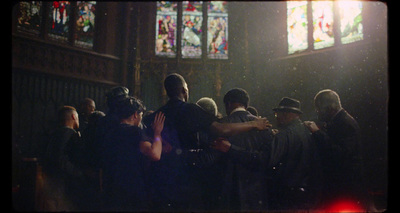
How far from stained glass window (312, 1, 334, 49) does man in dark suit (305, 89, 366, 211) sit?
5.11 metres

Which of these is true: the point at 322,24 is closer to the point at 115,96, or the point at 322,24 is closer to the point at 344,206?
the point at 344,206

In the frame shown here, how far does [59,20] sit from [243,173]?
689 cm

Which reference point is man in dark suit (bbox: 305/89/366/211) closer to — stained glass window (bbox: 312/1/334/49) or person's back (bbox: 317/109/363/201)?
person's back (bbox: 317/109/363/201)

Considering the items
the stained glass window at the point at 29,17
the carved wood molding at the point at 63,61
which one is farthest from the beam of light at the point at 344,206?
the stained glass window at the point at 29,17

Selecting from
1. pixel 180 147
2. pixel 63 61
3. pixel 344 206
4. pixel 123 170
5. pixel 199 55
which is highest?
pixel 199 55

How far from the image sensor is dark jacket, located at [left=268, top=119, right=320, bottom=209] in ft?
10.9

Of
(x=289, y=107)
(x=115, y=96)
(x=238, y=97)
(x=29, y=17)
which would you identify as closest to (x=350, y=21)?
(x=289, y=107)

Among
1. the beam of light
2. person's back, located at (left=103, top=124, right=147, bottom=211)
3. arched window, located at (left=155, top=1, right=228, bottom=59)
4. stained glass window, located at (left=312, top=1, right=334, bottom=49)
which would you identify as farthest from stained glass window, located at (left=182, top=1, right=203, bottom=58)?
person's back, located at (left=103, top=124, right=147, bottom=211)

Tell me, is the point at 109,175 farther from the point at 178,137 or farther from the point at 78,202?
the point at 78,202

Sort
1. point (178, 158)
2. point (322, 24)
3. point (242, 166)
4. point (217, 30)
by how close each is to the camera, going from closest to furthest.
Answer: point (178, 158)
point (242, 166)
point (322, 24)
point (217, 30)

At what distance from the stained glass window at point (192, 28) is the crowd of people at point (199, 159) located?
6098 millimetres

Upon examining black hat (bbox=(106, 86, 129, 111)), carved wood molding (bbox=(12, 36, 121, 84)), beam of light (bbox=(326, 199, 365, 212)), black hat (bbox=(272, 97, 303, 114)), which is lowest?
beam of light (bbox=(326, 199, 365, 212))

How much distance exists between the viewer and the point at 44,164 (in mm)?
3480

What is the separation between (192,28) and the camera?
9672 millimetres
